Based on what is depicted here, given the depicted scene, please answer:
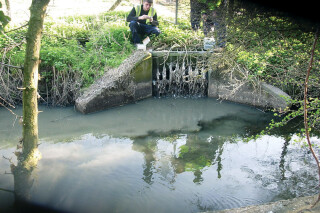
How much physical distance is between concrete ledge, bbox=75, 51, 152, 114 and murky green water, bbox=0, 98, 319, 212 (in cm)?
33

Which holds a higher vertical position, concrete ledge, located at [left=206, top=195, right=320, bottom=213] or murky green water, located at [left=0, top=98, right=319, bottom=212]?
concrete ledge, located at [left=206, top=195, right=320, bottom=213]

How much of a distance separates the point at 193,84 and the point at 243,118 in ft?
6.94

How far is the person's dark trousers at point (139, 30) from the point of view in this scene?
32.6 feet

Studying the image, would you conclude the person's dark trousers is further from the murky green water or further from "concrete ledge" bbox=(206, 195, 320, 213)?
"concrete ledge" bbox=(206, 195, 320, 213)

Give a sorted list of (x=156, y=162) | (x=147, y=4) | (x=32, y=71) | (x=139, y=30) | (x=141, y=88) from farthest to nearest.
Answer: (x=139, y=30), (x=147, y=4), (x=141, y=88), (x=156, y=162), (x=32, y=71)

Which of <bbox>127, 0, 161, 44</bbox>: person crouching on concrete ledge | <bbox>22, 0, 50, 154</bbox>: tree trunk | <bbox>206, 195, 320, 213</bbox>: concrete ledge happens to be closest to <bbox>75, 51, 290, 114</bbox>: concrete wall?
<bbox>127, 0, 161, 44</bbox>: person crouching on concrete ledge

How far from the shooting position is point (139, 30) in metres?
10.1

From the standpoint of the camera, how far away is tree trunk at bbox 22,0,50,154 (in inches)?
164

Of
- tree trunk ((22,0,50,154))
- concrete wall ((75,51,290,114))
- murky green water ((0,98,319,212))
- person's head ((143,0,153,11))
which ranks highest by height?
person's head ((143,0,153,11))

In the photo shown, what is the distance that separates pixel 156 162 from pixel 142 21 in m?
5.47

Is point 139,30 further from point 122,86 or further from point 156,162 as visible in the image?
point 156,162

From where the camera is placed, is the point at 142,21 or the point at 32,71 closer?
the point at 32,71

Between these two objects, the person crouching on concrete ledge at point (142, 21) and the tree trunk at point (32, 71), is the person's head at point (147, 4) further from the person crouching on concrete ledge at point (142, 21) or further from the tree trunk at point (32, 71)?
the tree trunk at point (32, 71)

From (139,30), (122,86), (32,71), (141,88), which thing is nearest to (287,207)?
(32,71)
